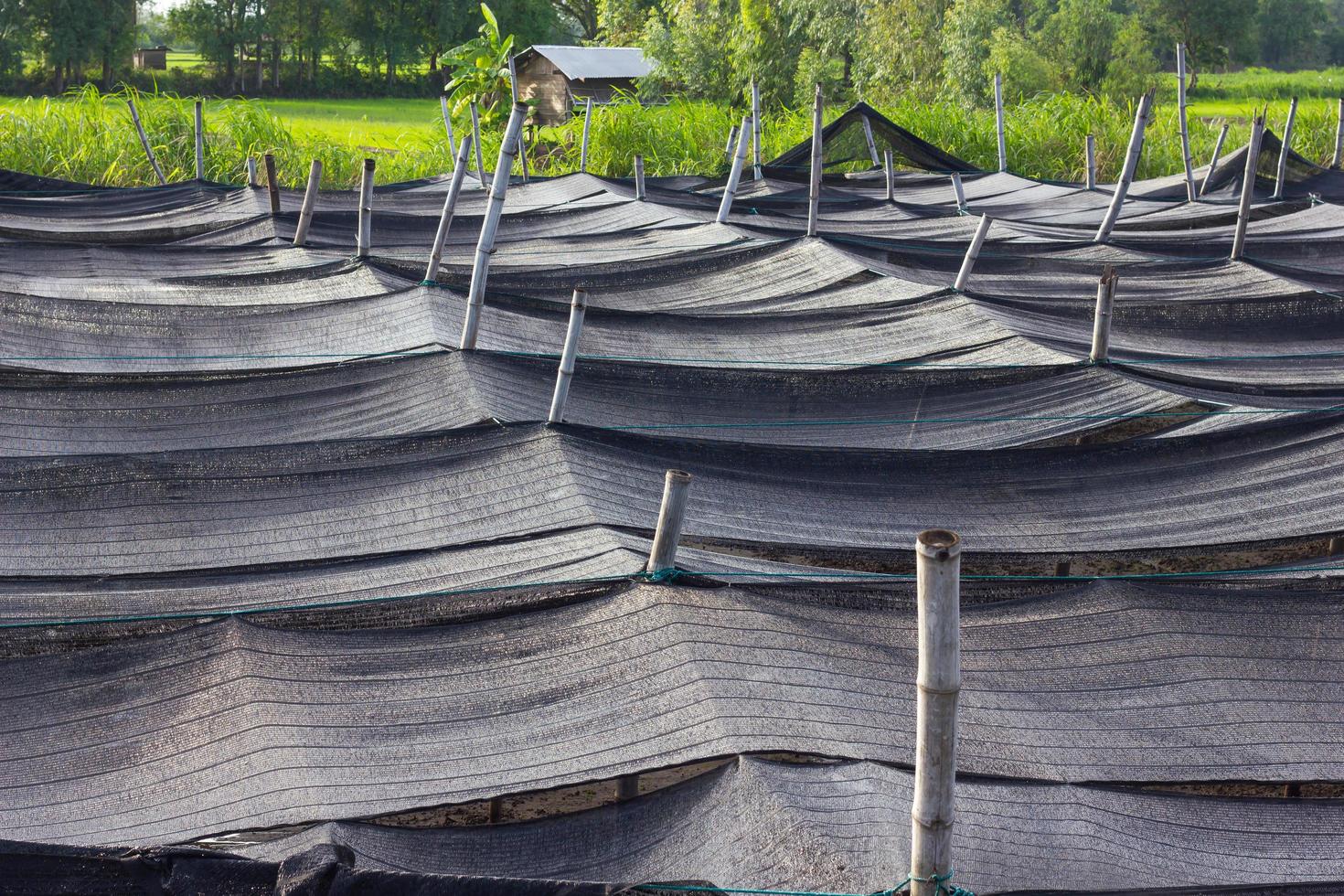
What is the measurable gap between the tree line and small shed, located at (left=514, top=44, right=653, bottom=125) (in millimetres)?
1360

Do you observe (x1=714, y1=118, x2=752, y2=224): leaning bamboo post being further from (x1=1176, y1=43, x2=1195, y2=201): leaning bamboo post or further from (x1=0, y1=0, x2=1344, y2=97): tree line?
(x1=0, y1=0, x2=1344, y2=97): tree line

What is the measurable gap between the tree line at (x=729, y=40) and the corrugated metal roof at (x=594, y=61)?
1.13 m

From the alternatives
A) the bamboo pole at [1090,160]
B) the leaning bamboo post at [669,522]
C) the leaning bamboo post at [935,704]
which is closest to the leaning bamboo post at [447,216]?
the leaning bamboo post at [669,522]

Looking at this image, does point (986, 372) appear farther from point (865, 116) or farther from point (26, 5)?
point (26, 5)

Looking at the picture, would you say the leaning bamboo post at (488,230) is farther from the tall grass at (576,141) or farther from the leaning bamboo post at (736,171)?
the tall grass at (576,141)

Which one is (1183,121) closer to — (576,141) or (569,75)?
(576,141)

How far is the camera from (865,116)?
14.1 m

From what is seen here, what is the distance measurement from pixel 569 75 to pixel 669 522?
23.7m

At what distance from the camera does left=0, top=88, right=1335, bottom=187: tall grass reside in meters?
15.7

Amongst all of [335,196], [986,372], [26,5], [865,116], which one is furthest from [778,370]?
[26,5]

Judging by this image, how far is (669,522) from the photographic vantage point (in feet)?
12.5

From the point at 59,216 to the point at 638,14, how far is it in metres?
25.0

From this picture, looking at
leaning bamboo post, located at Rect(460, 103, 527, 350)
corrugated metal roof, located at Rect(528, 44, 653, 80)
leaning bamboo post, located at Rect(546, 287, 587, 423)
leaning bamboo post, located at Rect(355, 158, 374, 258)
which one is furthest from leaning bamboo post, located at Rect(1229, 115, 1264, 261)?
corrugated metal roof, located at Rect(528, 44, 653, 80)

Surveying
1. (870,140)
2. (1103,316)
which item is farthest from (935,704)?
(870,140)
